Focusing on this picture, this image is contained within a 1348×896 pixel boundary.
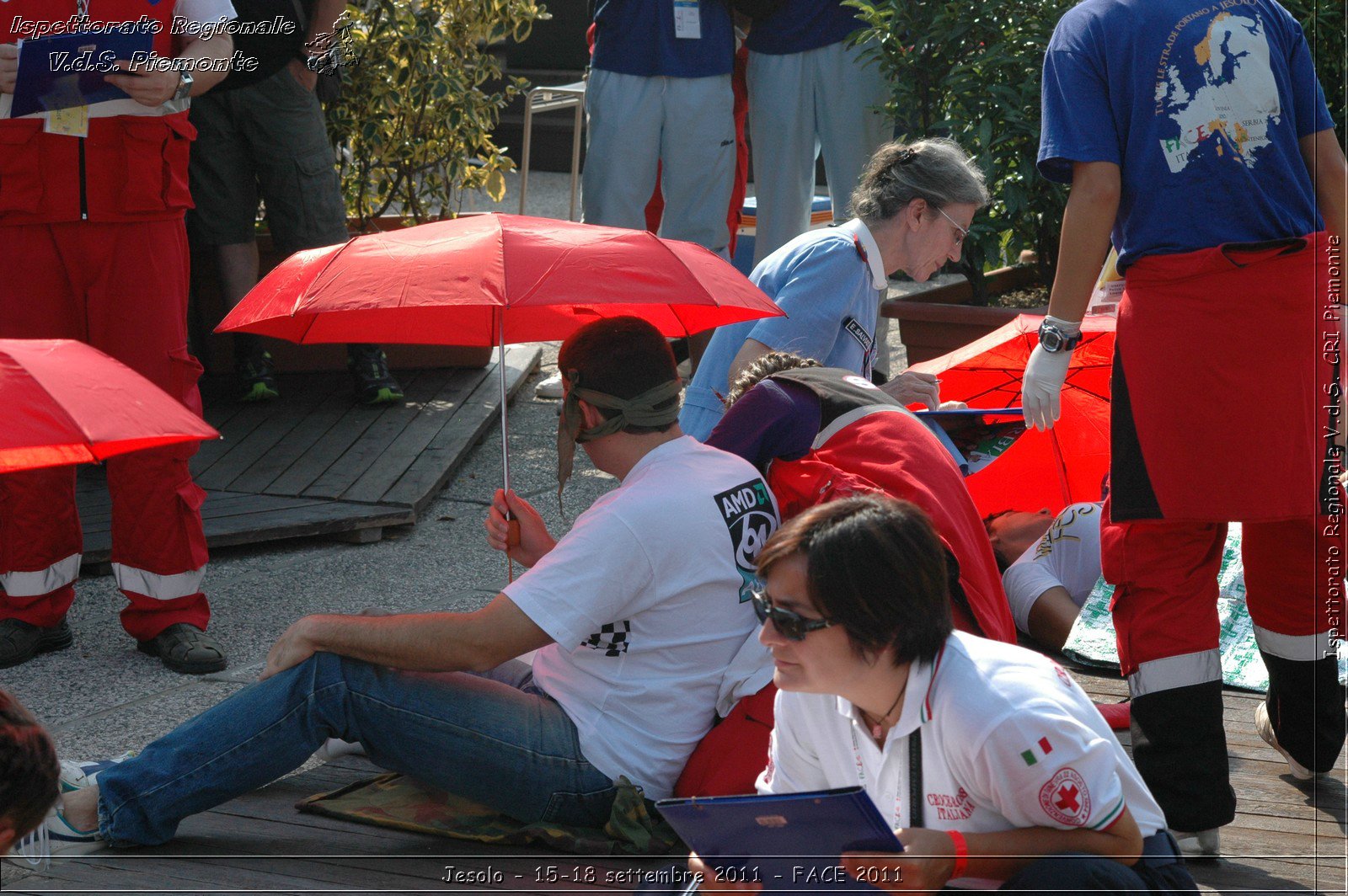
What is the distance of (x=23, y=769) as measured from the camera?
1.87 m

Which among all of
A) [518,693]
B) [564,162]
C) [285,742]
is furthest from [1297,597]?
[564,162]

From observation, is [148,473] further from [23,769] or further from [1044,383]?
[1044,383]

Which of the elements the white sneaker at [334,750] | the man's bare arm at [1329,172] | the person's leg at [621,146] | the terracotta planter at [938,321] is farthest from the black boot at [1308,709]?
the person's leg at [621,146]

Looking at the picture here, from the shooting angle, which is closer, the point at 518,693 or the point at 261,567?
the point at 518,693

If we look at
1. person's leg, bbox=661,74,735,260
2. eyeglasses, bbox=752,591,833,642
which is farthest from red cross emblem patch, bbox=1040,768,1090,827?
person's leg, bbox=661,74,735,260

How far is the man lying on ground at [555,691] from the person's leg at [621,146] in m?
3.21

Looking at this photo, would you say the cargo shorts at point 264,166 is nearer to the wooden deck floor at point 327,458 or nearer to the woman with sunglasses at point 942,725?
the wooden deck floor at point 327,458

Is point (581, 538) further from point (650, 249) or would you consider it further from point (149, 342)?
point (149, 342)

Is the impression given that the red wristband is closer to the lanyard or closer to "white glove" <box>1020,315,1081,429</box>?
the lanyard

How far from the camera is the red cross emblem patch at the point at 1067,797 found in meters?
1.83

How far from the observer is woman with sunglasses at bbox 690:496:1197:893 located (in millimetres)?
1839

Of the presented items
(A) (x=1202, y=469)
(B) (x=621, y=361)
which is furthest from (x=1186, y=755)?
(B) (x=621, y=361)

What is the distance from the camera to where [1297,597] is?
2.90 meters

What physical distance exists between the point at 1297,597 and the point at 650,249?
1498 mm
